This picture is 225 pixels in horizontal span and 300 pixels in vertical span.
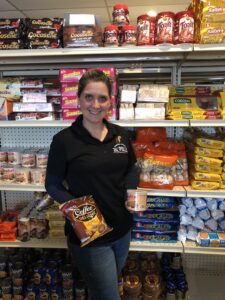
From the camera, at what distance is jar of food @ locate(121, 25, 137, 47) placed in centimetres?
186

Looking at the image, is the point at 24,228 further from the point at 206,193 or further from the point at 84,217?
the point at 206,193

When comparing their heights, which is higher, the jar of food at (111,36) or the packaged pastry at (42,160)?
the jar of food at (111,36)

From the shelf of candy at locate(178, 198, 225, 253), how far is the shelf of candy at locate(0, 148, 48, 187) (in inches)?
43.1

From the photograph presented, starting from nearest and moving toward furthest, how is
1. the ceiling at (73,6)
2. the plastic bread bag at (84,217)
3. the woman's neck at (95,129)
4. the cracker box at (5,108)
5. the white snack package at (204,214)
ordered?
the plastic bread bag at (84,217)
the woman's neck at (95,129)
the cracker box at (5,108)
the white snack package at (204,214)
the ceiling at (73,6)

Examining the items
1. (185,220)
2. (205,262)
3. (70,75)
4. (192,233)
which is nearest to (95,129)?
(70,75)

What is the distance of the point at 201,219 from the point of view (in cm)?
216


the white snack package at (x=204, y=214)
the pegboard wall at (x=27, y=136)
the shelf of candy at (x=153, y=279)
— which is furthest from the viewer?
the pegboard wall at (x=27, y=136)

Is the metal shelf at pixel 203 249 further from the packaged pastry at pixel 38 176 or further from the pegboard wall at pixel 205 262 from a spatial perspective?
the packaged pastry at pixel 38 176

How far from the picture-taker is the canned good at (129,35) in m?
1.86

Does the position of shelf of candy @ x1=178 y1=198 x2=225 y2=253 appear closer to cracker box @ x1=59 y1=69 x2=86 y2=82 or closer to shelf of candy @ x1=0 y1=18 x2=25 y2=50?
cracker box @ x1=59 y1=69 x2=86 y2=82

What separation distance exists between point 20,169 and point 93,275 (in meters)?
1.01

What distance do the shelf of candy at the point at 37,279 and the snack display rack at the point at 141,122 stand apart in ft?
0.82

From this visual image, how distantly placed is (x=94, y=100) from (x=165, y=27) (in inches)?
31.1

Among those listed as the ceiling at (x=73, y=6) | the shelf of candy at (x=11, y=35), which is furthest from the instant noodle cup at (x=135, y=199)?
the ceiling at (x=73, y=6)
